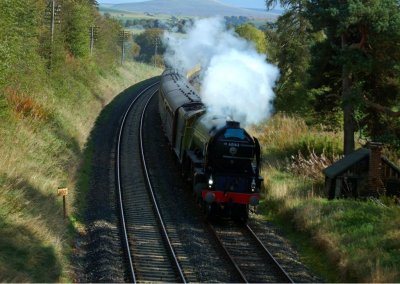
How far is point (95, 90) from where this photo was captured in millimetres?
45000

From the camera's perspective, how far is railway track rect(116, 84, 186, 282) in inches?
505

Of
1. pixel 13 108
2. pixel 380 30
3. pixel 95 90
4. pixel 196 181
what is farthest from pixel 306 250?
pixel 95 90

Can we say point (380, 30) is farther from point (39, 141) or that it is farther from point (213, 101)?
point (39, 141)

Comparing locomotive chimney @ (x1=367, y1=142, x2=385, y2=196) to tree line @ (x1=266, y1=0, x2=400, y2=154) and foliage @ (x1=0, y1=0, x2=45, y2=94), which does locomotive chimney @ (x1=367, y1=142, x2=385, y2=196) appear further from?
foliage @ (x1=0, y1=0, x2=45, y2=94)

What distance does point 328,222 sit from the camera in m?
15.7

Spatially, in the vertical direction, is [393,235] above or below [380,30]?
below

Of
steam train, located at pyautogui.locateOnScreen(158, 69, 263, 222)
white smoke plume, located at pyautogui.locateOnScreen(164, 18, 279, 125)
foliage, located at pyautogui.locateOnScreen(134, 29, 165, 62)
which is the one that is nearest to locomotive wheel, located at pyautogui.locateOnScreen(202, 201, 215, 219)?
steam train, located at pyautogui.locateOnScreen(158, 69, 263, 222)

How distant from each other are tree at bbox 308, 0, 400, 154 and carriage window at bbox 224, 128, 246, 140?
552 cm

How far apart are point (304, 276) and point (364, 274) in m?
1.53

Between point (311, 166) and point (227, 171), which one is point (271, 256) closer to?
point (227, 171)

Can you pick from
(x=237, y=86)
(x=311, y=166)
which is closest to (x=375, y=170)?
(x=311, y=166)

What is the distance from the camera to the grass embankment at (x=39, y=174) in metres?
Result: 11.8

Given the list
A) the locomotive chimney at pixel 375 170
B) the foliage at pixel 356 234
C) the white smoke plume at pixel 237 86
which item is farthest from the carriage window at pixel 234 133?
the locomotive chimney at pixel 375 170

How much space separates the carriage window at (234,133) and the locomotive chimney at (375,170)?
173 inches
